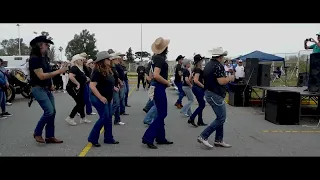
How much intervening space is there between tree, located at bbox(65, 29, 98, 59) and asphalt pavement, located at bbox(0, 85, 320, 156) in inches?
2691

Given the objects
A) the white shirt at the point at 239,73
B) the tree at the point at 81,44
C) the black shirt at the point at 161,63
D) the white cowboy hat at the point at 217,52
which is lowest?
the white shirt at the point at 239,73

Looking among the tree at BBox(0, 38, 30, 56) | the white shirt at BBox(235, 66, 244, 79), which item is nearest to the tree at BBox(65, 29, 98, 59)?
the tree at BBox(0, 38, 30, 56)

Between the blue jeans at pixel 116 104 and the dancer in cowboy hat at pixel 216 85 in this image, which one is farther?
the blue jeans at pixel 116 104

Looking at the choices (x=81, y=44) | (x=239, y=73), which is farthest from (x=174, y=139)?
(x=81, y=44)

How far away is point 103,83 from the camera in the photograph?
586cm

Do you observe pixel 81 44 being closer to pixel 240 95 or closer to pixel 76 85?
pixel 240 95

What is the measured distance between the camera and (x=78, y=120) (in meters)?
8.88

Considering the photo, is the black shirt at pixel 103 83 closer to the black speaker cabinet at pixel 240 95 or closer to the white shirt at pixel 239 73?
the black speaker cabinet at pixel 240 95

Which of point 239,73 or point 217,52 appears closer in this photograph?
point 217,52

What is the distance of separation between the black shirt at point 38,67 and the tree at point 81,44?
7086 cm

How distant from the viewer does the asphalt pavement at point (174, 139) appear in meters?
5.56

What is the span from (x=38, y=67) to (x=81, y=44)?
74763 millimetres

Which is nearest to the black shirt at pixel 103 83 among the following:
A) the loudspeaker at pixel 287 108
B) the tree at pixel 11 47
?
the loudspeaker at pixel 287 108

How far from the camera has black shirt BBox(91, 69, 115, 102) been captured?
19.1 feet
